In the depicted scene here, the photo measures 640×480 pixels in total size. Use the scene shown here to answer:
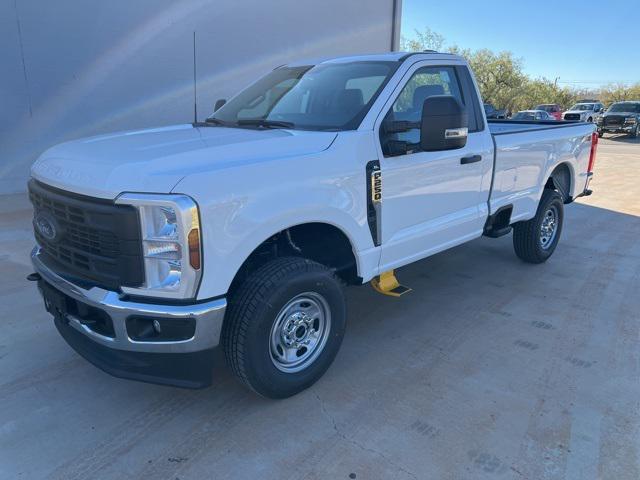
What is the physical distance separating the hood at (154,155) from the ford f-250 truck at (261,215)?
0.01 m

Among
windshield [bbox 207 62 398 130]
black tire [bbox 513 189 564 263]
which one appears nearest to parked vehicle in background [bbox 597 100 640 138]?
black tire [bbox 513 189 564 263]

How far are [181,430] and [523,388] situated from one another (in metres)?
2.06

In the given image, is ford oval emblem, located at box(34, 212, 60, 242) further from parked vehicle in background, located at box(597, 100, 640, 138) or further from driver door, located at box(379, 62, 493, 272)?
parked vehicle in background, located at box(597, 100, 640, 138)

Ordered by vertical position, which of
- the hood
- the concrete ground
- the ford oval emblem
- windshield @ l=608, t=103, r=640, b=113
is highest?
windshield @ l=608, t=103, r=640, b=113

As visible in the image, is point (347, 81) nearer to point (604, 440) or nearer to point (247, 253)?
point (247, 253)

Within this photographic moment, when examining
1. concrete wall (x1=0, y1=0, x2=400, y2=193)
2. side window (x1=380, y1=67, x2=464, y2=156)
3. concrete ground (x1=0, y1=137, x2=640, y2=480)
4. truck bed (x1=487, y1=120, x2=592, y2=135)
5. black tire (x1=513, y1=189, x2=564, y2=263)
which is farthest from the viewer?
concrete wall (x1=0, y1=0, x2=400, y2=193)

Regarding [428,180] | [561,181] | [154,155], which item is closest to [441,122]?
[428,180]

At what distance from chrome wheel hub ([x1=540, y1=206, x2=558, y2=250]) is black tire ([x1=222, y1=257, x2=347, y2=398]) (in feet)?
11.7

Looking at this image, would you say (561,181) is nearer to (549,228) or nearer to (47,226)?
(549,228)

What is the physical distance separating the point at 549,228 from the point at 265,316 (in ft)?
13.9

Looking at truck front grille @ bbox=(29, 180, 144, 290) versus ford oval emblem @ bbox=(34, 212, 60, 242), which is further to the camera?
ford oval emblem @ bbox=(34, 212, 60, 242)

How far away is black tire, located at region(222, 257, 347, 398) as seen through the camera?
265cm

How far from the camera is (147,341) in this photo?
2.46 m

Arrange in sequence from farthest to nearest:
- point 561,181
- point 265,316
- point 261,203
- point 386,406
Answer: point 561,181, point 386,406, point 265,316, point 261,203
